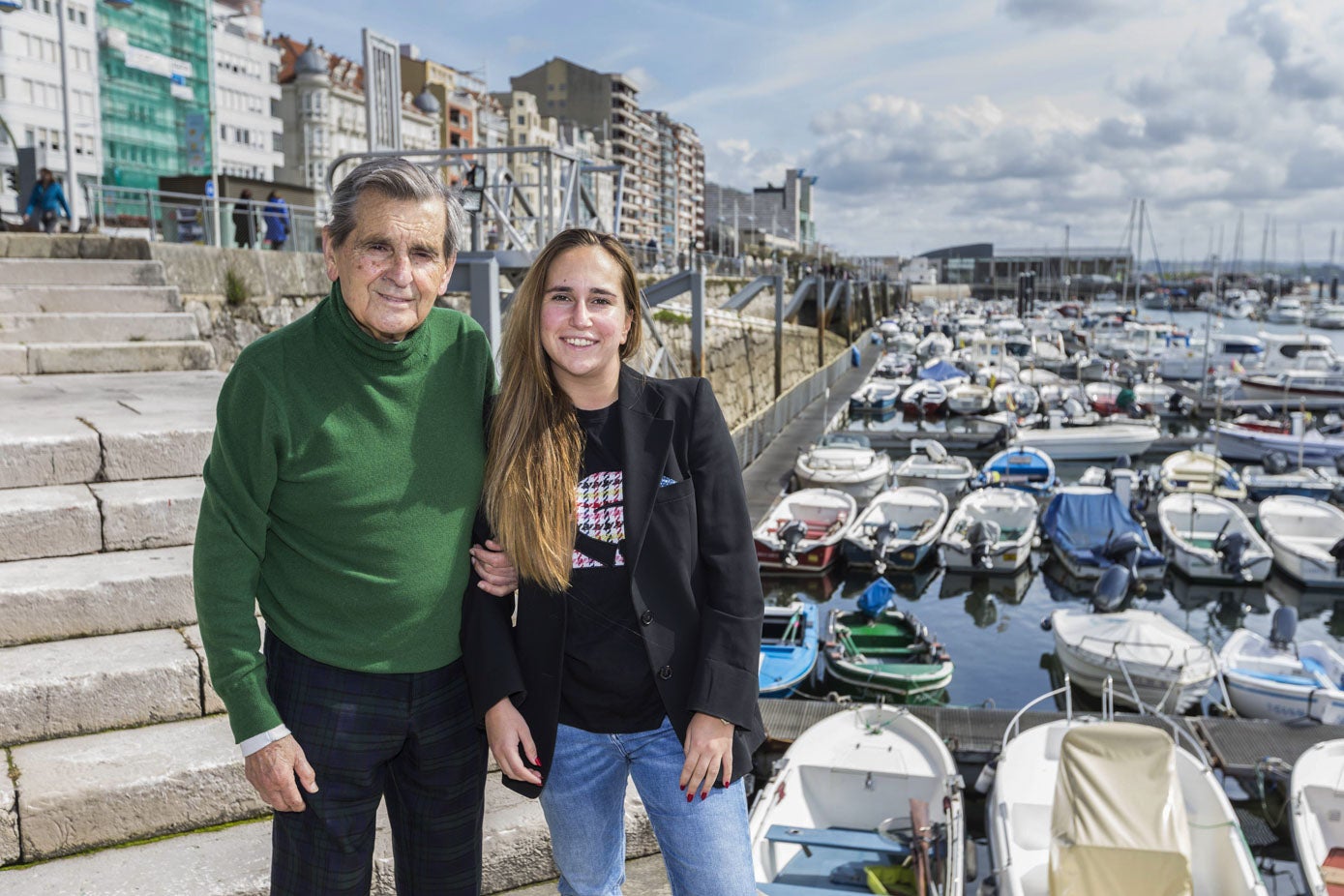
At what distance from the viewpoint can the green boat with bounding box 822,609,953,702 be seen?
14.6 m

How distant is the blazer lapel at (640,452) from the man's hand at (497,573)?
0.89 feet

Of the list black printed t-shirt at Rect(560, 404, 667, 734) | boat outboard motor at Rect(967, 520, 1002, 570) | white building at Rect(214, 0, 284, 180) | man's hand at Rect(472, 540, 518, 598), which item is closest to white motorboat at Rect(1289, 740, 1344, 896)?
black printed t-shirt at Rect(560, 404, 667, 734)

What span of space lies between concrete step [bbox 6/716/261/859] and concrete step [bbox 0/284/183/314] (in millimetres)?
5932

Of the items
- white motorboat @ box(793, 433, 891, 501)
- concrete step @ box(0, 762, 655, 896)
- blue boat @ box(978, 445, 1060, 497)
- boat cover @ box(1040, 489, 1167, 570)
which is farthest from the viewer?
blue boat @ box(978, 445, 1060, 497)

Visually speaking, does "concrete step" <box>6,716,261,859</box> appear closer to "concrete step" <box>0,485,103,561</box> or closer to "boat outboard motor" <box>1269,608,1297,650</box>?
"concrete step" <box>0,485,103,561</box>

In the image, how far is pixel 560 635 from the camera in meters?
2.25

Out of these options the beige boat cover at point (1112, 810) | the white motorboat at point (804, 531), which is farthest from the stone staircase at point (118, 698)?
the white motorboat at point (804, 531)

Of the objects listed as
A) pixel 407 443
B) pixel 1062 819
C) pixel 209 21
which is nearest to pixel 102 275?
pixel 407 443

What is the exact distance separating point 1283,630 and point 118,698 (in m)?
15.4

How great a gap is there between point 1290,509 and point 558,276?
25202 mm

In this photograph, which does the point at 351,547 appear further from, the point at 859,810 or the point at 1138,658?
the point at 1138,658

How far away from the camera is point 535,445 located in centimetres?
224

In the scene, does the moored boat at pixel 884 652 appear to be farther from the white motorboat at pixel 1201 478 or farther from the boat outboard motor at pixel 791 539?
the white motorboat at pixel 1201 478

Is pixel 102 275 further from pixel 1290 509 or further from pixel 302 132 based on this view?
pixel 302 132
